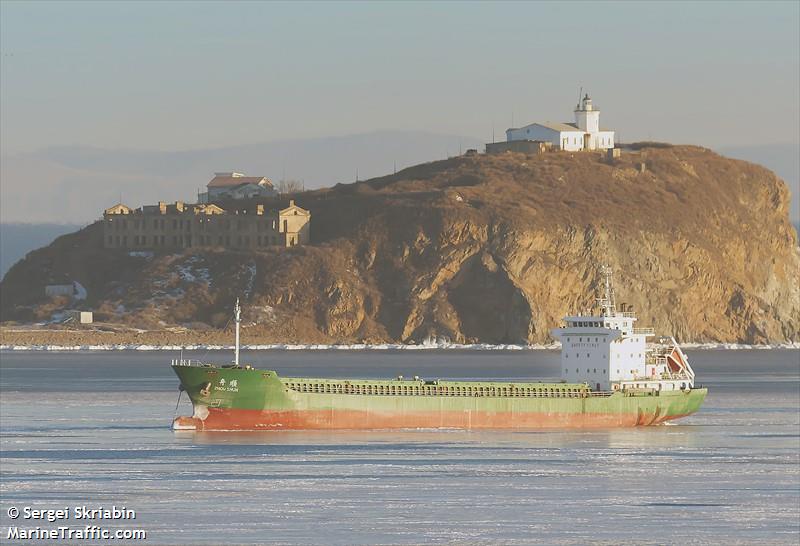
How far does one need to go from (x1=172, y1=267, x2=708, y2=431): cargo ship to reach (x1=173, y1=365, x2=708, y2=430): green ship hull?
0.04 metres

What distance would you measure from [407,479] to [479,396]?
24.3 meters

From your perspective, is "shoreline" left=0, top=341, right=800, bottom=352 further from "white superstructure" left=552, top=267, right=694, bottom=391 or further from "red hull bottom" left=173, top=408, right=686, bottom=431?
"red hull bottom" left=173, top=408, right=686, bottom=431

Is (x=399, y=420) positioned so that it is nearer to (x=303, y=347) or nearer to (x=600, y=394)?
(x=600, y=394)

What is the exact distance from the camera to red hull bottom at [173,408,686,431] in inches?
2985

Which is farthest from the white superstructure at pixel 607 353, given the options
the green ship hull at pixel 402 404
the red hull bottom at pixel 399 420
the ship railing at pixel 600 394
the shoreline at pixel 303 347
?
the shoreline at pixel 303 347

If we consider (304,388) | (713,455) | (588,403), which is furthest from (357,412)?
(713,455)

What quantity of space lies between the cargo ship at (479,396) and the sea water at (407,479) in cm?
138

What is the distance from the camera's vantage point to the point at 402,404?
3086 inches

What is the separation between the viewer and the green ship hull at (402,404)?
75438 mm

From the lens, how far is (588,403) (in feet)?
269

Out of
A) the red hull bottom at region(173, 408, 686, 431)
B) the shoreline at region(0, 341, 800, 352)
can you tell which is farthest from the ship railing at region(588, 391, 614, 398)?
the shoreline at region(0, 341, 800, 352)

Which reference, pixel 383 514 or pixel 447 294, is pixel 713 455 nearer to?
pixel 383 514

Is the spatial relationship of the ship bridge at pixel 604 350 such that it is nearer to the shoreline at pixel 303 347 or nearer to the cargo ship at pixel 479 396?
the cargo ship at pixel 479 396

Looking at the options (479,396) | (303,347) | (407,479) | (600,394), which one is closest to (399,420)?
(479,396)
